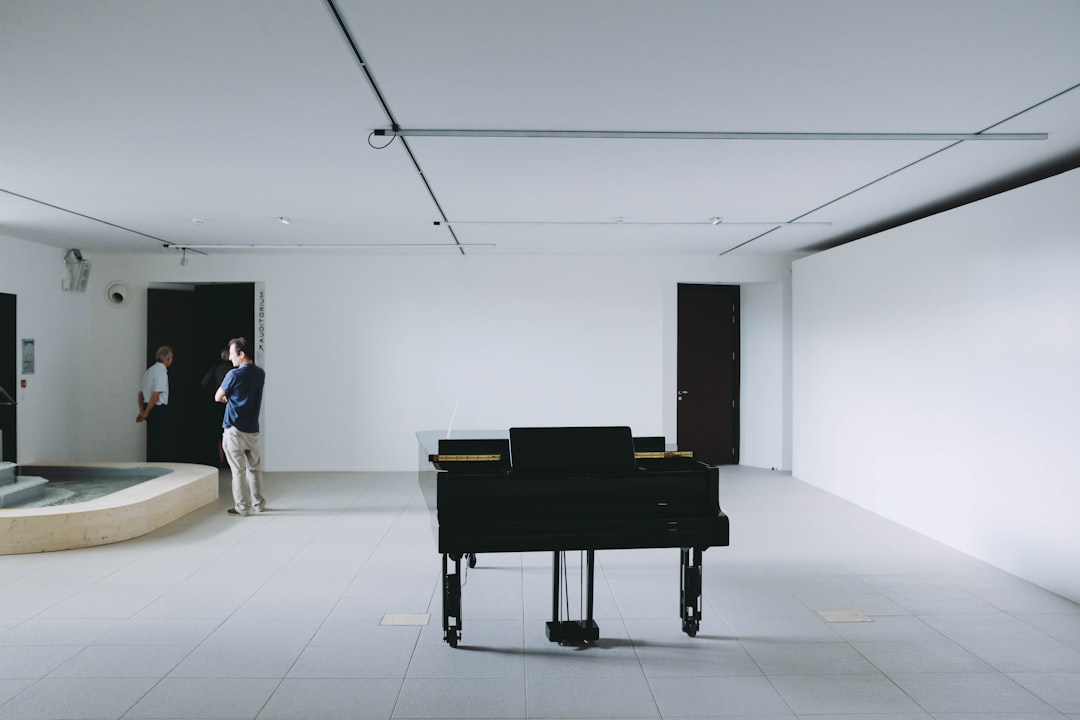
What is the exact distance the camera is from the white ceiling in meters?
2.91

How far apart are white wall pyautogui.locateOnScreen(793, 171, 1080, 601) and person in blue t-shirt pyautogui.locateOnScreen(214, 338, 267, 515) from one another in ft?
18.8

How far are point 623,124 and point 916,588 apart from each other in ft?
11.4

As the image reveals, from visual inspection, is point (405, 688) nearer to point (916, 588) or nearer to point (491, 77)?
point (491, 77)

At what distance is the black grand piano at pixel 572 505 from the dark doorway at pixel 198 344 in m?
7.19

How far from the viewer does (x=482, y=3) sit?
2.78 metres

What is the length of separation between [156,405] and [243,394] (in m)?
2.75

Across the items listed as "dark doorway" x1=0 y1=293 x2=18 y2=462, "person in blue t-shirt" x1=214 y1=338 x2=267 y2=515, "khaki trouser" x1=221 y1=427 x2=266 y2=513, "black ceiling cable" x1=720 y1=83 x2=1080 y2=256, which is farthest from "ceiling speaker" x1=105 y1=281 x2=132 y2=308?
"black ceiling cable" x1=720 y1=83 x2=1080 y2=256

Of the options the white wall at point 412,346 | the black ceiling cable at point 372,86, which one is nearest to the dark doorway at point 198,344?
the white wall at point 412,346

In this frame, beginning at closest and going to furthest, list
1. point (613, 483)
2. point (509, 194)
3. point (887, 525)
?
1. point (613, 483)
2. point (509, 194)
3. point (887, 525)

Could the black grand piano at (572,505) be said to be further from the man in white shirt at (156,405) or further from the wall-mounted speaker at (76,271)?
the wall-mounted speaker at (76,271)

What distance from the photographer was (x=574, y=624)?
13.5 ft

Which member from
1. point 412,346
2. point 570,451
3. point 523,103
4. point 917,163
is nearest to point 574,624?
point 570,451

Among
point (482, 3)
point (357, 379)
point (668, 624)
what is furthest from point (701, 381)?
point (482, 3)

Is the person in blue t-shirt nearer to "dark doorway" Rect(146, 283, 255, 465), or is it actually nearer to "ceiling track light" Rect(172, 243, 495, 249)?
"ceiling track light" Rect(172, 243, 495, 249)
